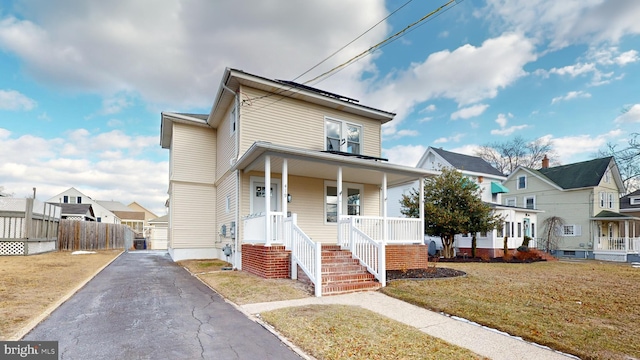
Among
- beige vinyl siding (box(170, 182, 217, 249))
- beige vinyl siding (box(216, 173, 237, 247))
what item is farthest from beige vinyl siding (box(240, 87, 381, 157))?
beige vinyl siding (box(170, 182, 217, 249))

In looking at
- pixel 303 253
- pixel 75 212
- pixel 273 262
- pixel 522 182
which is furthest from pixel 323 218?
pixel 75 212

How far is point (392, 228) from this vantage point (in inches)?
439

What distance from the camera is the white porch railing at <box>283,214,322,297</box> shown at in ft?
24.7

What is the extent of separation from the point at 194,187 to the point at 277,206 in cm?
512

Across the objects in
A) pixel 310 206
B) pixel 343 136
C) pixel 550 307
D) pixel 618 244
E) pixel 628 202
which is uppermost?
pixel 343 136

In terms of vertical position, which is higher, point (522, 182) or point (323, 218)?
point (522, 182)

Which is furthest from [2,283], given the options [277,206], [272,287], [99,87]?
[99,87]

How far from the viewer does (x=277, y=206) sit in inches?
483

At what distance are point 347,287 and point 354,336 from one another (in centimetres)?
346

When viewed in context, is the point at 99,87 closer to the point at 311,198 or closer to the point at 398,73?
the point at 311,198

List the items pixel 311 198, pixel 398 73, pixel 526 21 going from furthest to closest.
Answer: pixel 398 73 < pixel 311 198 < pixel 526 21

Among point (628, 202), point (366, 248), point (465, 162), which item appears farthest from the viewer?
point (628, 202)

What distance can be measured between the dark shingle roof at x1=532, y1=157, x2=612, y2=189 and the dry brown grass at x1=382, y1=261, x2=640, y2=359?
20099mm

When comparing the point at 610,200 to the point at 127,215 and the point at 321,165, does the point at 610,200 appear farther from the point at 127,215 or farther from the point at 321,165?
the point at 127,215
